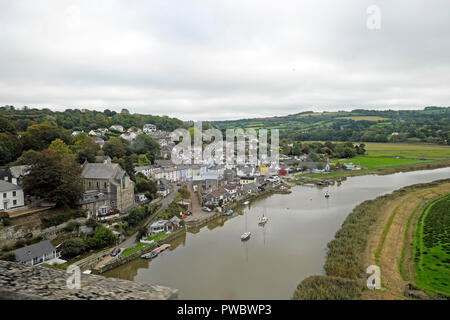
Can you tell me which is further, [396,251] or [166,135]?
[166,135]

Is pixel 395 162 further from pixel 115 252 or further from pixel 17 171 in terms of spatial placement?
pixel 17 171

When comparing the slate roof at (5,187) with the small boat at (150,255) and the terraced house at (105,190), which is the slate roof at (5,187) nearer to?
the terraced house at (105,190)

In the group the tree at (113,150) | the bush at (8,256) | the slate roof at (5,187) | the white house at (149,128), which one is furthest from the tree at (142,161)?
the white house at (149,128)

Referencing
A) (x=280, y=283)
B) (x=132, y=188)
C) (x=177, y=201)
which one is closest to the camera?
(x=280, y=283)

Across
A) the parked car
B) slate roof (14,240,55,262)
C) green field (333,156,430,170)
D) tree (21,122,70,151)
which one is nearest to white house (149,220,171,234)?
the parked car

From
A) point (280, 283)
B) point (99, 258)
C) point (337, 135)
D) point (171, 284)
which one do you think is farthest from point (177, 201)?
point (337, 135)

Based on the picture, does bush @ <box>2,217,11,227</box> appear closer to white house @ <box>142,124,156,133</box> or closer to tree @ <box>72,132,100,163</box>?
tree @ <box>72,132,100,163</box>
